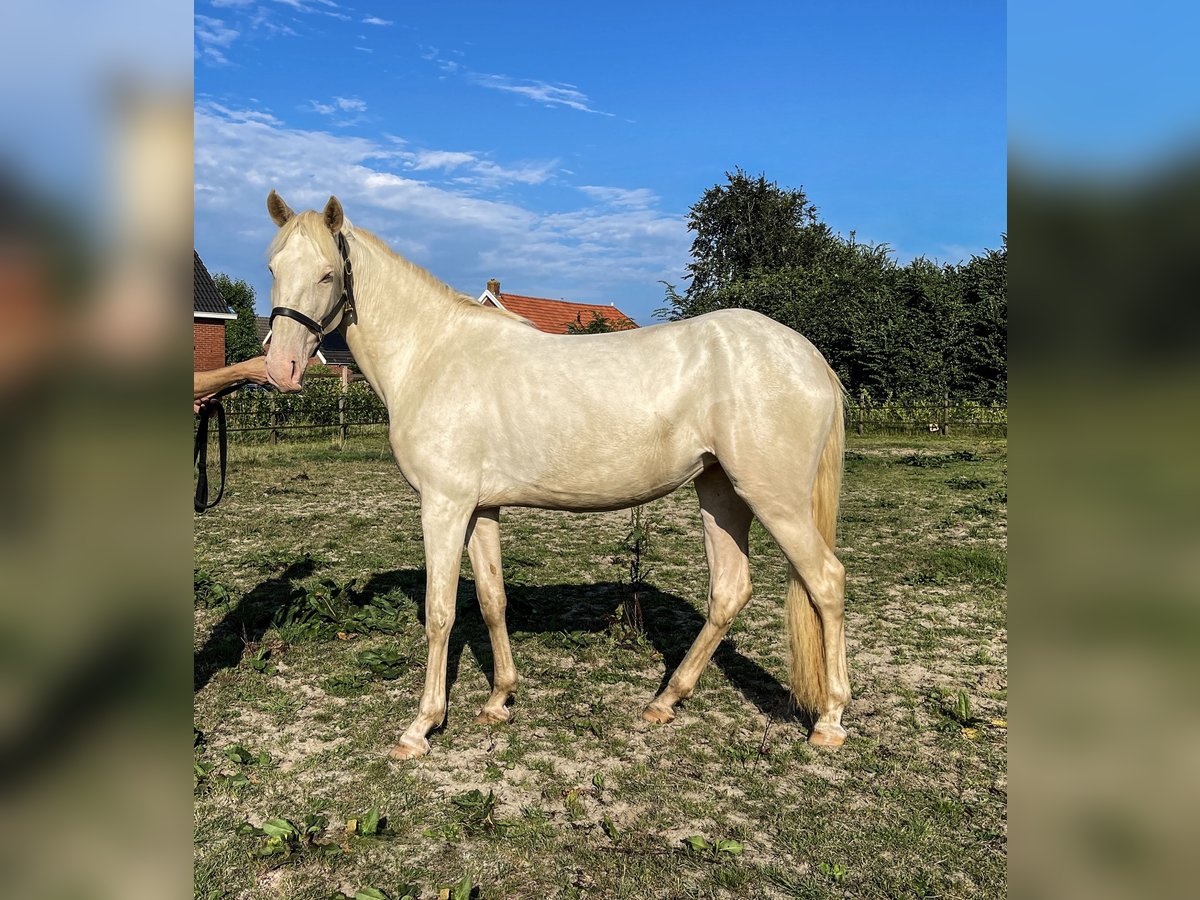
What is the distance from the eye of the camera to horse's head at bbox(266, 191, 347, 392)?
340 centimetres

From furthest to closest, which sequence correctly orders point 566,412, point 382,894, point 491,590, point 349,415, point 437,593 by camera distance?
point 349,415
point 491,590
point 437,593
point 566,412
point 382,894

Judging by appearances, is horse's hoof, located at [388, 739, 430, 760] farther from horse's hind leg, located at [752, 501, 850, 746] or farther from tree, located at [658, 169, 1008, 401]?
tree, located at [658, 169, 1008, 401]

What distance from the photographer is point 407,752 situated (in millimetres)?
3592

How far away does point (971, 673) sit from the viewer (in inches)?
177

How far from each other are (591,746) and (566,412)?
5.23ft

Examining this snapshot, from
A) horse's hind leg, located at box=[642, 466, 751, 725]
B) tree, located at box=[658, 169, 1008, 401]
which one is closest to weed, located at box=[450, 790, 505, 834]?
horse's hind leg, located at box=[642, 466, 751, 725]

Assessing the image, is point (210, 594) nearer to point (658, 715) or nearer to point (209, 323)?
point (658, 715)

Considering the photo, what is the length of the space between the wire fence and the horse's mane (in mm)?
13523

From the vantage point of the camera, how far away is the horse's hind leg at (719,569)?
4062 millimetres

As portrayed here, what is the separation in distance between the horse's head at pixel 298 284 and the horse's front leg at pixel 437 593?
865 mm

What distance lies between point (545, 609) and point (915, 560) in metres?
3.64

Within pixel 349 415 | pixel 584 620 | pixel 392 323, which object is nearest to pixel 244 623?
pixel 584 620
